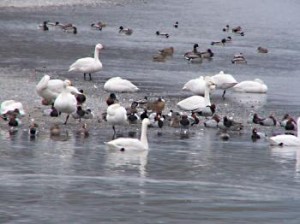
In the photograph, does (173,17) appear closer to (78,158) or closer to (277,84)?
(277,84)

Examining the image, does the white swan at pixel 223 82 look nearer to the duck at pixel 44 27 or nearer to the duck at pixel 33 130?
the duck at pixel 33 130

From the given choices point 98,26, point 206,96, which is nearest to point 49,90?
point 206,96

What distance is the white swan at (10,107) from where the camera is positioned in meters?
20.1

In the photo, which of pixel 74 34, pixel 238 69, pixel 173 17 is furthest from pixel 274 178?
pixel 173 17

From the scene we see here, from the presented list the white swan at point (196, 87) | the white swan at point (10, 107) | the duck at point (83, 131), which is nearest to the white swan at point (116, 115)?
the duck at point (83, 131)

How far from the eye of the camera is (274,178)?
16.4m

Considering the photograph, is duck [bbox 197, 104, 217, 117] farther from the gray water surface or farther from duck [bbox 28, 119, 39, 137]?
duck [bbox 28, 119, 39, 137]

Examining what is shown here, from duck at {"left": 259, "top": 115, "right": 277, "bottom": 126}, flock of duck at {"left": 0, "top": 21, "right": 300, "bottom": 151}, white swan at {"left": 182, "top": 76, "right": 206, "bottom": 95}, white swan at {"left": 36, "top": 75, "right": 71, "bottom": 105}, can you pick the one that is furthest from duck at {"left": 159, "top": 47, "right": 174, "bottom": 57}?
duck at {"left": 259, "top": 115, "right": 277, "bottom": 126}

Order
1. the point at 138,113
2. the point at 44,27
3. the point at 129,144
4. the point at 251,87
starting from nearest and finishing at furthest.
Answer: the point at 129,144 → the point at 138,113 → the point at 251,87 → the point at 44,27

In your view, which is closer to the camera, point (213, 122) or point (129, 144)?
point (129, 144)

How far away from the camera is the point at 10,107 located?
66.2 feet

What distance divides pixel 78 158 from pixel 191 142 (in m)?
2.85

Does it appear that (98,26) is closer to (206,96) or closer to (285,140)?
(206,96)

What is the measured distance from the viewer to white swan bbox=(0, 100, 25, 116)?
792 inches
